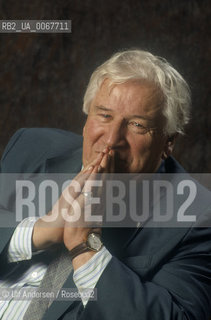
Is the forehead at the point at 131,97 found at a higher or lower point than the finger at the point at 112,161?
higher

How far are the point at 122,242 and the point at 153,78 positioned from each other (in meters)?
0.41

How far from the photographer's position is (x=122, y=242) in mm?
1140

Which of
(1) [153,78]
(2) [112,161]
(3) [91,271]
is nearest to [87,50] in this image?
(1) [153,78]

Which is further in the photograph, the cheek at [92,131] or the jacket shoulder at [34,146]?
the jacket shoulder at [34,146]

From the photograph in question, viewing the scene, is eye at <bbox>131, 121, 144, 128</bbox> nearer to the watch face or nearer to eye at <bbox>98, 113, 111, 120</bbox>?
eye at <bbox>98, 113, 111, 120</bbox>

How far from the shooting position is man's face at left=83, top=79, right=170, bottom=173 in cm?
108

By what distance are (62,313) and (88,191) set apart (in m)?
0.29

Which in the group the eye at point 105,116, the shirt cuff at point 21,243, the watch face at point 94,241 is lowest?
the shirt cuff at point 21,243

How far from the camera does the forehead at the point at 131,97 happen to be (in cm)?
107

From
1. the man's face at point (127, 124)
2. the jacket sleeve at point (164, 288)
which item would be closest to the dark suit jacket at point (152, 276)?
the jacket sleeve at point (164, 288)

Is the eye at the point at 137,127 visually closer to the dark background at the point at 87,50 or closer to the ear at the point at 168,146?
the ear at the point at 168,146

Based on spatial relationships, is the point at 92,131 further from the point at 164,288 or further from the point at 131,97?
the point at 164,288

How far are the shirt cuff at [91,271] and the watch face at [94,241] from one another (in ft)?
0.04

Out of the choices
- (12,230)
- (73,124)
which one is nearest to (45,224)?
(12,230)
